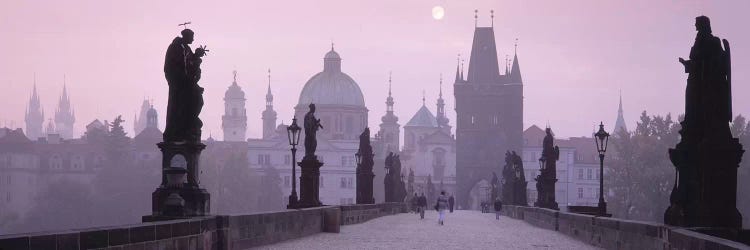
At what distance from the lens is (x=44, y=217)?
136 metres

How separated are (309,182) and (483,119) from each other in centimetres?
12677

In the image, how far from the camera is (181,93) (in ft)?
65.9

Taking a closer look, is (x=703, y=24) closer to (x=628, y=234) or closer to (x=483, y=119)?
(x=628, y=234)

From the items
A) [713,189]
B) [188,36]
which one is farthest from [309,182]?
[713,189]

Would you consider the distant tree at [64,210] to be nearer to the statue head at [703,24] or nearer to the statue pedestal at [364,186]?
the statue pedestal at [364,186]

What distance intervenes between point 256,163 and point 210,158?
134ft

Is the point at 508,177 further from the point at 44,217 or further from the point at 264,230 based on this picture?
the point at 44,217

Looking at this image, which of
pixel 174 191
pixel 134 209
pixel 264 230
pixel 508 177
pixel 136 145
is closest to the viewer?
pixel 174 191

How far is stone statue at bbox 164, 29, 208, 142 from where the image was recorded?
65.8ft

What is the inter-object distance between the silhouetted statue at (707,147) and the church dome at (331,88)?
163m

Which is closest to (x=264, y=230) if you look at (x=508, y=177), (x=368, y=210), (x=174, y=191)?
(x=174, y=191)

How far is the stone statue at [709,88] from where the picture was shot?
17.8 m

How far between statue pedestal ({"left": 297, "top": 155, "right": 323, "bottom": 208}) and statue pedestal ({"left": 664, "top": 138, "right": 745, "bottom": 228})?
19349 millimetres

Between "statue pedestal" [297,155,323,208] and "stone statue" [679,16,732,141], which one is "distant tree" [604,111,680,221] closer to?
"statue pedestal" [297,155,323,208]
